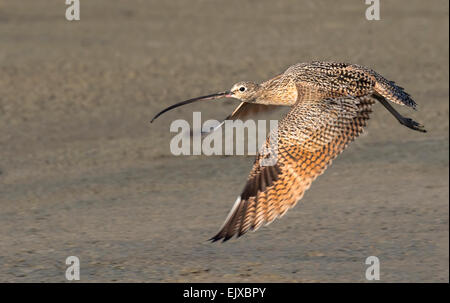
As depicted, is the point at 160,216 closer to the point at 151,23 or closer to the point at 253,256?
the point at 253,256

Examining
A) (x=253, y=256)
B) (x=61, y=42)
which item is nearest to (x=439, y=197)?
(x=253, y=256)

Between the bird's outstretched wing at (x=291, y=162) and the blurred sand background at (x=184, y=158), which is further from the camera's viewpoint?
the blurred sand background at (x=184, y=158)

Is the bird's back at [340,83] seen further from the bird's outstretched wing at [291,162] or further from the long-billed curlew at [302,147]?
the bird's outstretched wing at [291,162]

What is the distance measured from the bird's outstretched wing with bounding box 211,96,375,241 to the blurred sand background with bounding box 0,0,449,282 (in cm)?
94

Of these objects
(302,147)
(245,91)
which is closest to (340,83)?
(302,147)

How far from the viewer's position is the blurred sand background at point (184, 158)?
7109 millimetres

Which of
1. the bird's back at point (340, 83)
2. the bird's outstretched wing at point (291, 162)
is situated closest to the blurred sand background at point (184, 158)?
the bird's outstretched wing at point (291, 162)

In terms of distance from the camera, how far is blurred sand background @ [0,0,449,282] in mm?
7109

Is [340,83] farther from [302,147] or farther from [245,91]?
[245,91]

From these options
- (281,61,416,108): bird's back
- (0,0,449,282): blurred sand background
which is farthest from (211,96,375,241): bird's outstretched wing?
(0,0,449,282): blurred sand background

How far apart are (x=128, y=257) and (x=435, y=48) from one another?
8105 mm

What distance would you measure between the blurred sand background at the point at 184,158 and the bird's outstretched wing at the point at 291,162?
94 cm

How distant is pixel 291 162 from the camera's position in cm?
588

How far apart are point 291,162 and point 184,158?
3849 mm
